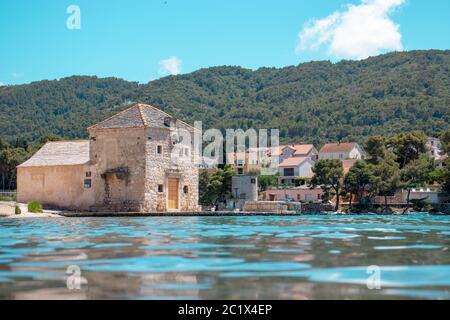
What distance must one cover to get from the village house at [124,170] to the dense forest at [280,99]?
72954 mm

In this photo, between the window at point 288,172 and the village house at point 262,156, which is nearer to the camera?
the village house at point 262,156

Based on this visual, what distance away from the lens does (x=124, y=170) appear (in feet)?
117

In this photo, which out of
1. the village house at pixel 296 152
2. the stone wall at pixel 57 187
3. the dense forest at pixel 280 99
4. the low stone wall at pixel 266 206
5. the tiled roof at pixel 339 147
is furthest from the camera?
the dense forest at pixel 280 99

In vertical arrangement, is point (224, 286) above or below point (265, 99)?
below

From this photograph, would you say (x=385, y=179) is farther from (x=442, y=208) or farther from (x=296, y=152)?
(x=296, y=152)

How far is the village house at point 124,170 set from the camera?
116 feet

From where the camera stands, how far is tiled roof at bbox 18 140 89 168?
37.8 m

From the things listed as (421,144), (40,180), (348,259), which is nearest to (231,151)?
(421,144)

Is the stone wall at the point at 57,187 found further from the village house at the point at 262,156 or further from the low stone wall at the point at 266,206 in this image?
the village house at the point at 262,156

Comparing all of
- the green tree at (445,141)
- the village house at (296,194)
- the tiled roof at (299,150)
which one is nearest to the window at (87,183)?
the village house at (296,194)

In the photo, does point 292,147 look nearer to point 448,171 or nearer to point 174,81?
point 448,171

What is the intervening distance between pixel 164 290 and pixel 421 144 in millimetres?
59440

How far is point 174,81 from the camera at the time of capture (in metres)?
153

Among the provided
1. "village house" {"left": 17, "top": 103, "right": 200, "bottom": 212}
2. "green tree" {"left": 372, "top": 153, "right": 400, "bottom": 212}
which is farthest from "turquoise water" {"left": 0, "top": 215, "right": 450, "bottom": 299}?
"green tree" {"left": 372, "top": 153, "right": 400, "bottom": 212}
